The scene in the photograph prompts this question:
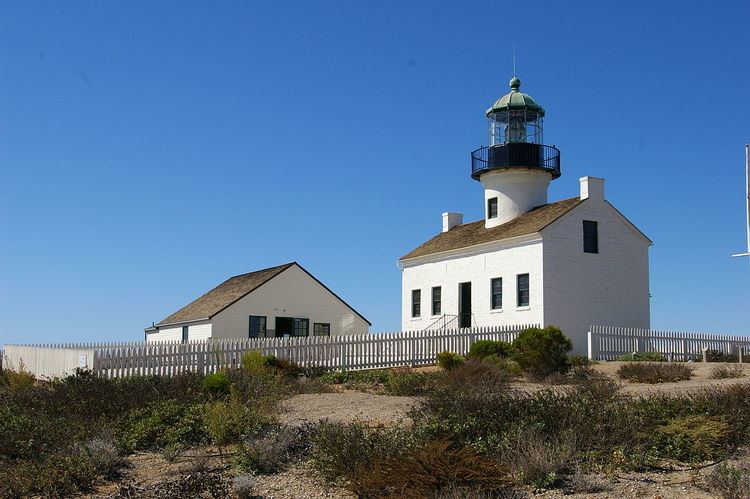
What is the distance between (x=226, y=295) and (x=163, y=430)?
85.6 feet

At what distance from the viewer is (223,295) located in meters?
37.1

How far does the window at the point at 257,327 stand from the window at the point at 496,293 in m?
10.1

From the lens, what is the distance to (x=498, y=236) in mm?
30469

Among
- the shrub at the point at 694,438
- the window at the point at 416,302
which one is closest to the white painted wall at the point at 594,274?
the window at the point at 416,302

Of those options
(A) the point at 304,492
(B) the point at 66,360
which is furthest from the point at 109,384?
(B) the point at 66,360

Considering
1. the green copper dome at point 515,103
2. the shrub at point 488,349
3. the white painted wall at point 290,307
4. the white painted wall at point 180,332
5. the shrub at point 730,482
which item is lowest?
the shrub at point 730,482

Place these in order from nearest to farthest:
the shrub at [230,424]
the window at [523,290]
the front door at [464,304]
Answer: the shrub at [230,424]
the window at [523,290]
the front door at [464,304]

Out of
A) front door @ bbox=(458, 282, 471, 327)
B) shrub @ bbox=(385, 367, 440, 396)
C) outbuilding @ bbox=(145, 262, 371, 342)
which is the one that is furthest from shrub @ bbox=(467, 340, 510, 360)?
outbuilding @ bbox=(145, 262, 371, 342)

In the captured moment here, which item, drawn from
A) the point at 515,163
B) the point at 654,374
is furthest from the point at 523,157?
the point at 654,374

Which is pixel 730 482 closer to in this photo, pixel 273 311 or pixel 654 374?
pixel 654 374

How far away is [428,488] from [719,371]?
1414 cm

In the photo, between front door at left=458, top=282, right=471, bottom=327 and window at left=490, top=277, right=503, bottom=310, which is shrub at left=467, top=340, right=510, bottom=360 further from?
front door at left=458, top=282, right=471, bottom=327

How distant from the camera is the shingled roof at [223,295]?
34825 millimetres

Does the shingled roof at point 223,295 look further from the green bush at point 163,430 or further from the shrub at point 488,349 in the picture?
the green bush at point 163,430
